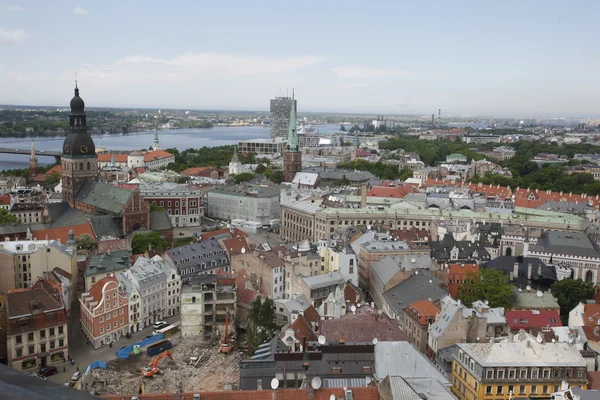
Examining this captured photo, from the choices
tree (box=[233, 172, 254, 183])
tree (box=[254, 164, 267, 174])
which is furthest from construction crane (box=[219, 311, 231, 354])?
tree (box=[254, 164, 267, 174])

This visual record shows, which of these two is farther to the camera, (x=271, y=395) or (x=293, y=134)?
(x=293, y=134)

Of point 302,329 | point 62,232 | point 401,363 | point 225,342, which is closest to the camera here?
point 401,363

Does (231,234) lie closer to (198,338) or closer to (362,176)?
(198,338)

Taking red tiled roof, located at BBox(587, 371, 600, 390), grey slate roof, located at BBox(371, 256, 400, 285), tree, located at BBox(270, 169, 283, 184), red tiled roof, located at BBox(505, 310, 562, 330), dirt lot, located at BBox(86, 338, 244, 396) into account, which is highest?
tree, located at BBox(270, 169, 283, 184)

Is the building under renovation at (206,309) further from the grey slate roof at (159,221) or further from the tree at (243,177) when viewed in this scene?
the tree at (243,177)

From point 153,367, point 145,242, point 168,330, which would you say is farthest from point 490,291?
point 145,242

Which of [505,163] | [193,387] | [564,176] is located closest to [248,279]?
[193,387]

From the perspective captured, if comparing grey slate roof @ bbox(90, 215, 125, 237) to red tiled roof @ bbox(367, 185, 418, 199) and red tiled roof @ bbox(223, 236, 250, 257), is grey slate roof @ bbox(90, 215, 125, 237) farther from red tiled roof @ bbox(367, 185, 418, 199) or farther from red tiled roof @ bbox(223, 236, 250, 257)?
red tiled roof @ bbox(367, 185, 418, 199)

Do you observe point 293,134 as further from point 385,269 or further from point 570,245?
point 385,269
